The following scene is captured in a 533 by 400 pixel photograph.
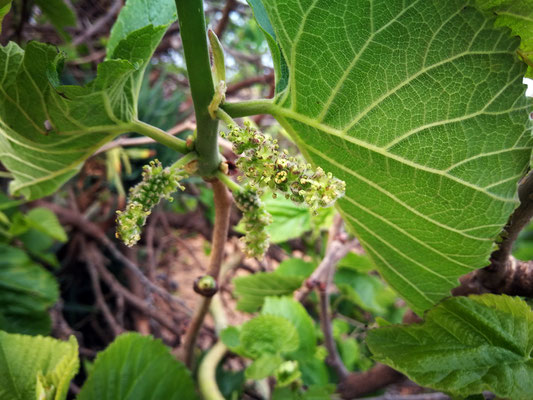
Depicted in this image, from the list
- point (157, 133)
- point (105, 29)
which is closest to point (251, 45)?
point (105, 29)

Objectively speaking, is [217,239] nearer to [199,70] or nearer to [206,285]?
[206,285]

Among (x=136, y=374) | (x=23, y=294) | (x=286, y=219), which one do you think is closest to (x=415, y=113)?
(x=136, y=374)

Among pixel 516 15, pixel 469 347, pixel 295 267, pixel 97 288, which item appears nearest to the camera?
pixel 516 15

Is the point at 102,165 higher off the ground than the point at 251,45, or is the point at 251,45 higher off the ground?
the point at 251,45

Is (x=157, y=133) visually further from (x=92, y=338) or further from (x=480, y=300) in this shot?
(x=92, y=338)

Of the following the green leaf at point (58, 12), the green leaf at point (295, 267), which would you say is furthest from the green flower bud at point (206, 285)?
the green leaf at point (58, 12)
